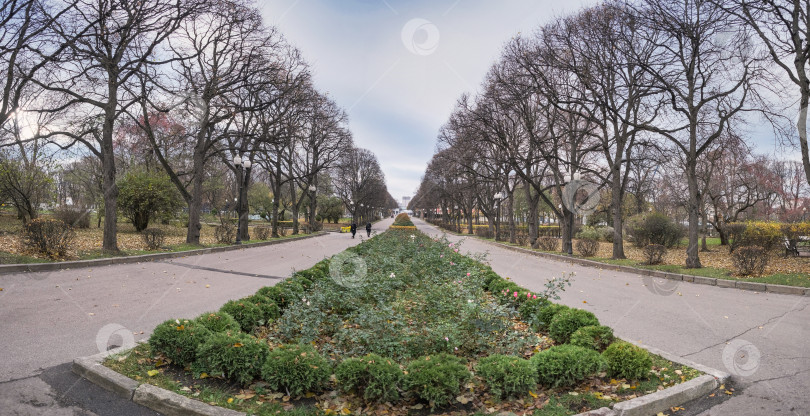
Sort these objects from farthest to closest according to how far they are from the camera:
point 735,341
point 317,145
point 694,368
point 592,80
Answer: point 317,145 < point 592,80 < point 735,341 < point 694,368

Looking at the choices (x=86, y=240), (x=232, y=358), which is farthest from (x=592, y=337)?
(x=86, y=240)

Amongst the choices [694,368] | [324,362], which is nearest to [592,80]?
[694,368]

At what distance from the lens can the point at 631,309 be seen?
802cm

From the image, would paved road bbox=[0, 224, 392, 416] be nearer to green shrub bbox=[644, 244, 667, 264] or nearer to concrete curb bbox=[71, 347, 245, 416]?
concrete curb bbox=[71, 347, 245, 416]

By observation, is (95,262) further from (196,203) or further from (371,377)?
(371,377)

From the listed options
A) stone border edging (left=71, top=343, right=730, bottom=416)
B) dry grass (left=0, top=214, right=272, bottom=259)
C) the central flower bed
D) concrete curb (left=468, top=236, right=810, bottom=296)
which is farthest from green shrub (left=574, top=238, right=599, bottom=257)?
dry grass (left=0, top=214, right=272, bottom=259)

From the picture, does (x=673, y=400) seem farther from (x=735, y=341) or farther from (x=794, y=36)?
(x=794, y=36)

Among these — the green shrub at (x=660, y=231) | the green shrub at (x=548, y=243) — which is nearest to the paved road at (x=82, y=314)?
the green shrub at (x=548, y=243)

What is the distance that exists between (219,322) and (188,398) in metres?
1.33

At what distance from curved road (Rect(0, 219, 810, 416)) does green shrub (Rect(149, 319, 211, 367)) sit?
0.65 metres

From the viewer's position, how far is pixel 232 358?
3938 millimetres

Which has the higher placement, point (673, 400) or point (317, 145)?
point (317, 145)

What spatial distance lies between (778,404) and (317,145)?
37375 mm

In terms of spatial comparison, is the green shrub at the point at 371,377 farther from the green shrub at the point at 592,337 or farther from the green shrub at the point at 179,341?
the green shrub at the point at 592,337
